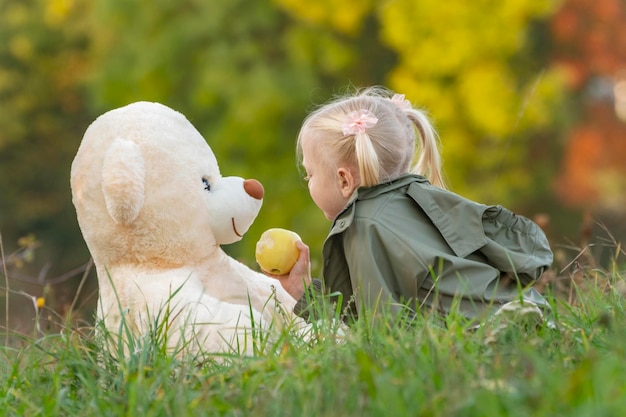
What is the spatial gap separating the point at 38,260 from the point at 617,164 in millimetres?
10677

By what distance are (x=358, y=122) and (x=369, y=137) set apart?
70 millimetres

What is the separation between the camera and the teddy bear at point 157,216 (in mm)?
3588

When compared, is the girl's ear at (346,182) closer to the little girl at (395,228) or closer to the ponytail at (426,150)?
the little girl at (395,228)

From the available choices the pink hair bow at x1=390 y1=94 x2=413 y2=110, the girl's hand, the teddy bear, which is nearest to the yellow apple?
the girl's hand

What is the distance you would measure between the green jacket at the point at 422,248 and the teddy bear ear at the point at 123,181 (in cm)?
70

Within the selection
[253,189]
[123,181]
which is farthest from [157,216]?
[253,189]

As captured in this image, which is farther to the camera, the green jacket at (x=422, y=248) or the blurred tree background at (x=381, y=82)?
the blurred tree background at (x=381, y=82)

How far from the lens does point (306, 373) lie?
8.16 feet

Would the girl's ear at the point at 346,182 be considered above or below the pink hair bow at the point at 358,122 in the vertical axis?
below

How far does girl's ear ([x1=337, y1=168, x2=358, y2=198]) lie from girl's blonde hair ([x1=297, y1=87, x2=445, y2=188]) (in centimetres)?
3

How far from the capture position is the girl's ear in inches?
154

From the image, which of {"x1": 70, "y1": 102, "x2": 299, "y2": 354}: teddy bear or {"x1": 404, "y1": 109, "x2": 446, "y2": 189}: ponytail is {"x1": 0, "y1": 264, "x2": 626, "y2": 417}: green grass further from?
{"x1": 404, "y1": 109, "x2": 446, "y2": 189}: ponytail

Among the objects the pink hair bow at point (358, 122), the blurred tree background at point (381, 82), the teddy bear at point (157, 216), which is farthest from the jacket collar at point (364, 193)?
the blurred tree background at point (381, 82)

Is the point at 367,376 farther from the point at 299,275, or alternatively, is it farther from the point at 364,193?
the point at 299,275
